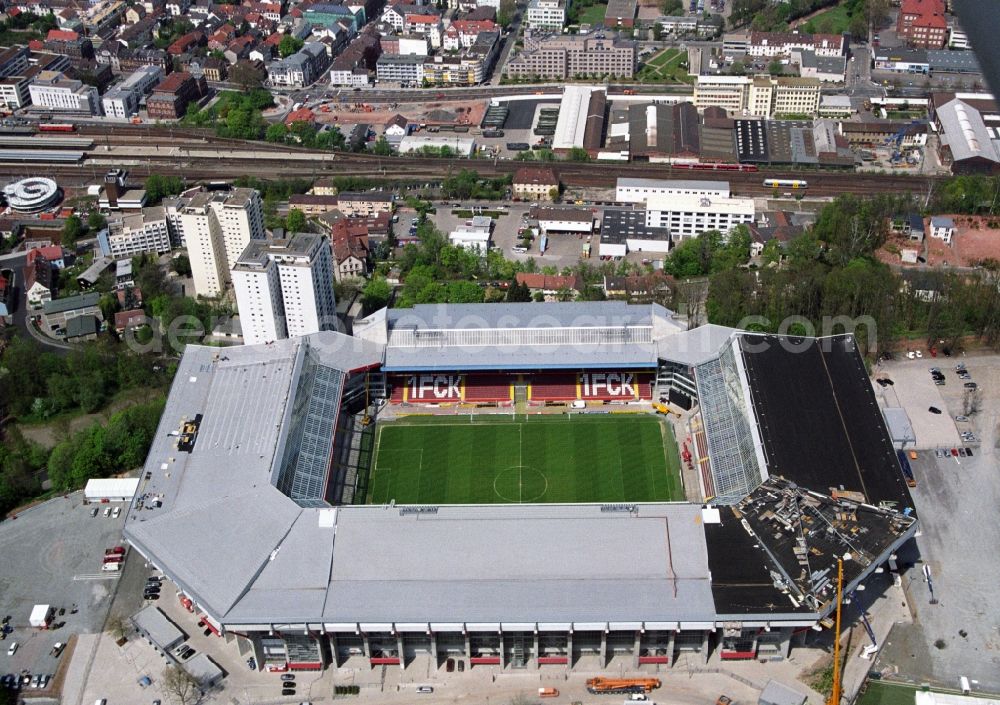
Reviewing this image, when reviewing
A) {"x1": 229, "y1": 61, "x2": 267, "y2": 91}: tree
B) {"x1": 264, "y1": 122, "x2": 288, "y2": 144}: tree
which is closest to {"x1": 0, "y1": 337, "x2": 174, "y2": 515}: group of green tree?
{"x1": 264, "y1": 122, "x2": 288, "y2": 144}: tree

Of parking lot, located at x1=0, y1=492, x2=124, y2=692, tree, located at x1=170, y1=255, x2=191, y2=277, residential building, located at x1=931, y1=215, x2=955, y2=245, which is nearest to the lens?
parking lot, located at x1=0, y1=492, x2=124, y2=692

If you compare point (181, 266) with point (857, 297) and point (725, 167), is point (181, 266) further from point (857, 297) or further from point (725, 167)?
point (857, 297)

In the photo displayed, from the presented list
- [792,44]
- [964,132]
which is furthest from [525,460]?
[792,44]

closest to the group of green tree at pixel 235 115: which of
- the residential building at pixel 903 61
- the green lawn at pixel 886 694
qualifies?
the residential building at pixel 903 61

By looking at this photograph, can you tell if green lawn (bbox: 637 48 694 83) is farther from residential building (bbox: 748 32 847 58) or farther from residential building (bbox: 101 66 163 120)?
residential building (bbox: 101 66 163 120)

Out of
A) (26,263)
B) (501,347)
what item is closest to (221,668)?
(501,347)
